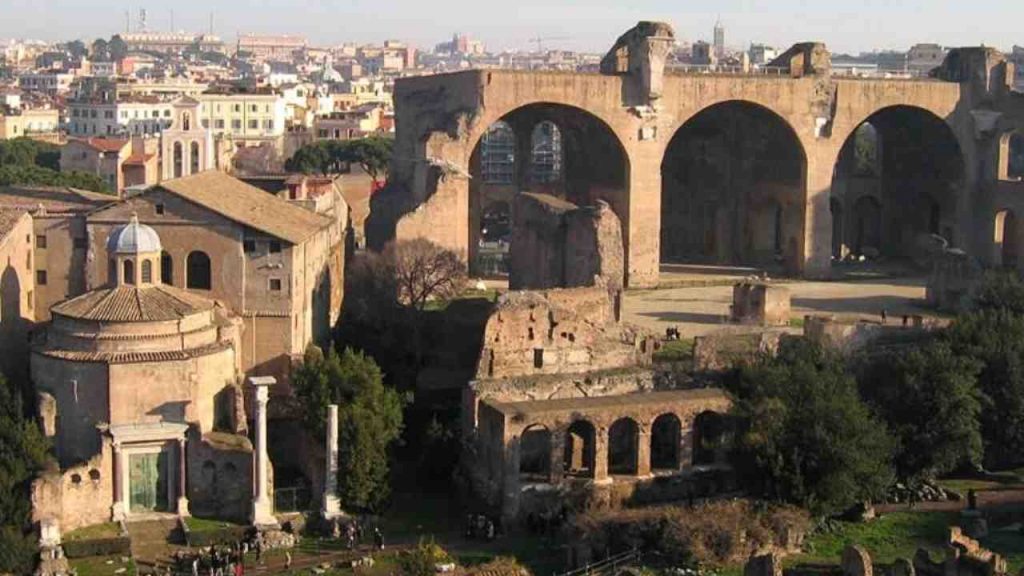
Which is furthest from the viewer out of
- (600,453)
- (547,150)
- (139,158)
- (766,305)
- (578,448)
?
(547,150)

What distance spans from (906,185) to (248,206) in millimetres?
22112

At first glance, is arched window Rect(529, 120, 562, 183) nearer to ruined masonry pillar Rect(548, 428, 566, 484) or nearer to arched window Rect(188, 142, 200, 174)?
arched window Rect(188, 142, 200, 174)

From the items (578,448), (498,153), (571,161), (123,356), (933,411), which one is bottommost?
(578,448)

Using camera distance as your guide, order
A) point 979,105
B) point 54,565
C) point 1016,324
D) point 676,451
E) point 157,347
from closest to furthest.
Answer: point 54,565 < point 157,347 < point 676,451 < point 1016,324 < point 979,105

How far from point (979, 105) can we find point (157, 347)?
25312 millimetres

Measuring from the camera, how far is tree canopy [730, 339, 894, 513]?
24094 mm

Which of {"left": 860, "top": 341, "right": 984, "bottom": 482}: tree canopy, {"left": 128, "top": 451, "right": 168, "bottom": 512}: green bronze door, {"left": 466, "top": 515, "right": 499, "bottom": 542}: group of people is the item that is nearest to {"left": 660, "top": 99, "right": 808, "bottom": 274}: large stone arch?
{"left": 860, "top": 341, "right": 984, "bottom": 482}: tree canopy

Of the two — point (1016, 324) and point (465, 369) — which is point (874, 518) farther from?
point (465, 369)

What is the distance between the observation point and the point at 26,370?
86.1 feet

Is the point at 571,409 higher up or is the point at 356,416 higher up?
the point at 571,409

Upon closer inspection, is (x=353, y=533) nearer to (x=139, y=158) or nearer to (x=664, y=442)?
(x=664, y=442)

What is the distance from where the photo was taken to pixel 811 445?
24.3 m

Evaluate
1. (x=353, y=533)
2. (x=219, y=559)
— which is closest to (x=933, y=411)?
(x=353, y=533)

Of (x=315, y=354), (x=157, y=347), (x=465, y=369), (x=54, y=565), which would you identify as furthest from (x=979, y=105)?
(x=54, y=565)
